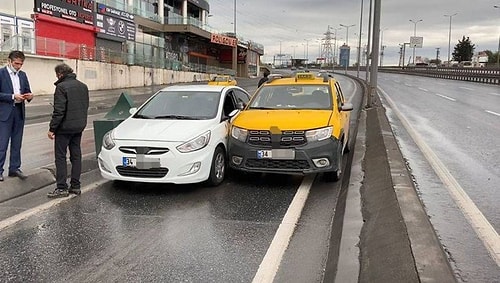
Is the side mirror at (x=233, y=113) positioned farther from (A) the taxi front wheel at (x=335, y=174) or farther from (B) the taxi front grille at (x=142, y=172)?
(B) the taxi front grille at (x=142, y=172)

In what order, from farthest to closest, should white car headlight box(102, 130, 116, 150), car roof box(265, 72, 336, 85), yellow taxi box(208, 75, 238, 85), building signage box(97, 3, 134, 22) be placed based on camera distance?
building signage box(97, 3, 134, 22)
yellow taxi box(208, 75, 238, 85)
car roof box(265, 72, 336, 85)
white car headlight box(102, 130, 116, 150)

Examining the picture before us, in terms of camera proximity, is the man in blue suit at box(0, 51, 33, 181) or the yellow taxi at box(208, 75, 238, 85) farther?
the yellow taxi at box(208, 75, 238, 85)

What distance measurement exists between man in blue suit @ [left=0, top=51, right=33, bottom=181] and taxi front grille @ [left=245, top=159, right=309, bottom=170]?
332 centimetres

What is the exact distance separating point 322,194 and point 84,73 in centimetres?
2836

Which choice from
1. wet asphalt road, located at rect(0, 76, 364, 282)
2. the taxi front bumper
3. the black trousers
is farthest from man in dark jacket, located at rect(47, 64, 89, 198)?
the taxi front bumper

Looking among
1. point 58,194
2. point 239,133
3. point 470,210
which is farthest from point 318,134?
point 58,194

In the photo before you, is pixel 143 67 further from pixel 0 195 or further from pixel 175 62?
pixel 0 195

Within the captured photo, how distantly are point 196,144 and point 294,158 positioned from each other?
142 centimetres

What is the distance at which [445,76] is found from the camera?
6134cm

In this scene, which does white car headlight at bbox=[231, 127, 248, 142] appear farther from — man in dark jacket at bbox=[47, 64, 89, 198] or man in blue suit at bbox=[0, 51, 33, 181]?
man in blue suit at bbox=[0, 51, 33, 181]

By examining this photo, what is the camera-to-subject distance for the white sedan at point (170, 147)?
6508 mm

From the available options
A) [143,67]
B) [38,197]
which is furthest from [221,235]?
[143,67]

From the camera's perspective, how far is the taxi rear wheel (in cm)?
706

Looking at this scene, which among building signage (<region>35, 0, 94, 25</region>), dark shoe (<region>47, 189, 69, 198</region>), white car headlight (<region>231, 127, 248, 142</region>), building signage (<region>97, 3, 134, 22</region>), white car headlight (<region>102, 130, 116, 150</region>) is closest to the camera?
dark shoe (<region>47, 189, 69, 198</region>)
